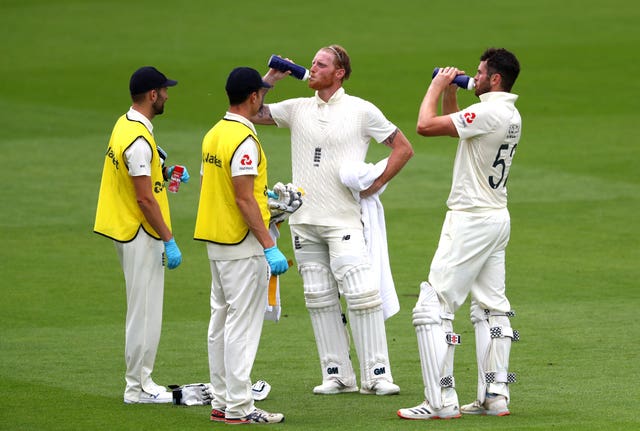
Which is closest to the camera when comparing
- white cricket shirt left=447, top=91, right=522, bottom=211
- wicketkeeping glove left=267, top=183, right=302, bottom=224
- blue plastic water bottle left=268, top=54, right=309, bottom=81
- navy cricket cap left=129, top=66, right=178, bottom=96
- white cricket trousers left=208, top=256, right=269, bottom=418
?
white cricket trousers left=208, top=256, right=269, bottom=418

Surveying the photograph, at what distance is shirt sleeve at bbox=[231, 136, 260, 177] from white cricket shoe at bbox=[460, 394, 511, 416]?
2.14 m

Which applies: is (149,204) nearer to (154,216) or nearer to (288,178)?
(154,216)

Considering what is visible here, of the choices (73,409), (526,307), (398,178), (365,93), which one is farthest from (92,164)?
(73,409)

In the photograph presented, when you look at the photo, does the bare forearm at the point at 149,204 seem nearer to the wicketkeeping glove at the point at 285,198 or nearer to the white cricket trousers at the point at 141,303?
the white cricket trousers at the point at 141,303

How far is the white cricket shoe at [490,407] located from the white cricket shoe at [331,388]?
3.63ft

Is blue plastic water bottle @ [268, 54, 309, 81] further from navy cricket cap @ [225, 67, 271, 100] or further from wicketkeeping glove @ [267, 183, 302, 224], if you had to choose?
navy cricket cap @ [225, 67, 271, 100]

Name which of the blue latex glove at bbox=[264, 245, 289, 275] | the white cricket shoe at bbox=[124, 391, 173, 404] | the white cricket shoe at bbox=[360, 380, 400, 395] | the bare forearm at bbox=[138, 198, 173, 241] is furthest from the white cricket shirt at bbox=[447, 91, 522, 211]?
the white cricket shoe at bbox=[124, 391, 173, 404]

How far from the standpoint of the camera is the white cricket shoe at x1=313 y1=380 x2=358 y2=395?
9.14 metres

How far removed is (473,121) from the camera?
8.10 m

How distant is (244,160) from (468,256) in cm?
159

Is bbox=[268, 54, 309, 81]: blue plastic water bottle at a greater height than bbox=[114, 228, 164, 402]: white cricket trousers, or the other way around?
bbox=[268, 54, 309, 81]: blue plastic water bottle

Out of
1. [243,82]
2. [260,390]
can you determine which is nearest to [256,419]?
[260,390]

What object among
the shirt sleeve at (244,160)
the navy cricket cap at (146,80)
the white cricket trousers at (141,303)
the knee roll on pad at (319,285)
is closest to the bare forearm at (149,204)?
the white cricket trousers at (141,303)

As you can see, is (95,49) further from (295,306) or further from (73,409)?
(73,409)
